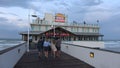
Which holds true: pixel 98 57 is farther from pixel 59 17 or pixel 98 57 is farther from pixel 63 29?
pixel 59 17

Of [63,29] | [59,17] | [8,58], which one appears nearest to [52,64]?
[8,58]

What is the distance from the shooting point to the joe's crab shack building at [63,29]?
42281 mm

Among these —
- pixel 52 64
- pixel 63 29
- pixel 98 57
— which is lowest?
pixel 52 64

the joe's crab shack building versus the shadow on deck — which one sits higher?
the joe's crab shack building

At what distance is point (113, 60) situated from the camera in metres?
8.81

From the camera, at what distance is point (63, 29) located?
1647 inches

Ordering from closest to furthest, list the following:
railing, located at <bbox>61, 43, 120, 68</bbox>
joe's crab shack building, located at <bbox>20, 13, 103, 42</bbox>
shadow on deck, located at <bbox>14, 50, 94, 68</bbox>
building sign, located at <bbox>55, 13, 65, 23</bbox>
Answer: railing, located at <bbox>61, 43, 120, 68</bbox>, shadow on deck, located at <bbox>14, 50, 94, 68</bbox>, joe's crab shack building, located at <bbox>20, 13, 103, 42</bbox>, building sign, located at <bbox>55, 13, 65, 23</bbox>

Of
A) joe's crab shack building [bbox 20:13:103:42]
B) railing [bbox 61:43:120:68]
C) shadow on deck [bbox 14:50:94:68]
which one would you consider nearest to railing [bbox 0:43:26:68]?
shadow on deck [bbox 14:50:94:68]

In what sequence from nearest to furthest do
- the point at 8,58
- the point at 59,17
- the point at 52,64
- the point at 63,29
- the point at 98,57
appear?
the point at 8,58 < the point at 98,57 < the point at 52,64 < the point at 63,29 < the point at 59,17

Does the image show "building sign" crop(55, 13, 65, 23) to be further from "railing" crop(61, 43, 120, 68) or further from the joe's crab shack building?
"railing" crop(61, 43, 120, 68)

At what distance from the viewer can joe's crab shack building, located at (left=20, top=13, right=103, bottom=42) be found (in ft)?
139

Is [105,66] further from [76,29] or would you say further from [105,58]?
[76,29]

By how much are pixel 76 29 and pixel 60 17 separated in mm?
5290

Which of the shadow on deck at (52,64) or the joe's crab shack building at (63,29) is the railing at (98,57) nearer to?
the shadow on deck at (52,64)
